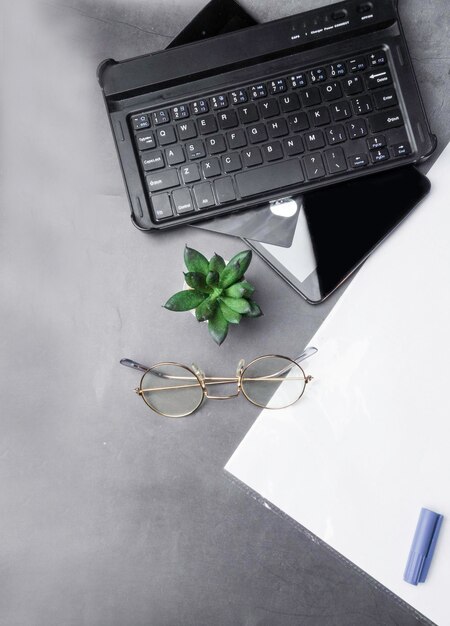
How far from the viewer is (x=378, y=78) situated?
2.36 ft

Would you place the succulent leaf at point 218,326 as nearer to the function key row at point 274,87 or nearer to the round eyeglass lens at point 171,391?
the round eyeglass lens at point 171,391

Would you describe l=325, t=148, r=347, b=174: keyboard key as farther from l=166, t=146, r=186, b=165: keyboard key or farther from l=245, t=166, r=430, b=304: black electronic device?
l=166, t=146, r=186, b=165: keyboard key

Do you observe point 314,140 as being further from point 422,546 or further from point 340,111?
point 422,546

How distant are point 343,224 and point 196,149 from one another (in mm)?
190

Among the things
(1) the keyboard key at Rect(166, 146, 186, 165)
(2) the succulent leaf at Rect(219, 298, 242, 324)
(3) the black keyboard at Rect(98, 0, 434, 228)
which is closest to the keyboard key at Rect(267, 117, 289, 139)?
→ (3) the black keyboard at Rect(98, 0, 434, 228)

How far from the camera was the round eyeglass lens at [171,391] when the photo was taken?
746 millimetres

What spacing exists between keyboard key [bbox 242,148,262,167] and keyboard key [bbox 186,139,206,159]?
5 cm

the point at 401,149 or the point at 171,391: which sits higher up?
the point at 401,149

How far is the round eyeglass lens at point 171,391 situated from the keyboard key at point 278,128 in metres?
0.29

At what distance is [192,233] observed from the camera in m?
0.76

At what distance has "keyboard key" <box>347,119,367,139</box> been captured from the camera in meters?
0.72

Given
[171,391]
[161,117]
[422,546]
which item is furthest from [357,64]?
[422,546]

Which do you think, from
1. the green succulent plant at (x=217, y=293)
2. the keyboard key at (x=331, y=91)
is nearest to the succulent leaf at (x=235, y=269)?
the green succulent plant at (x=217, y=293)

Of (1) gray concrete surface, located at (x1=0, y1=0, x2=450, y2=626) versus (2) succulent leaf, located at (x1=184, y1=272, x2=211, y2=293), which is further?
(1) gray concrete surface, located at (x1=0, y1=0, x2=450, y2=626)
